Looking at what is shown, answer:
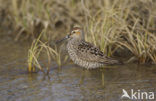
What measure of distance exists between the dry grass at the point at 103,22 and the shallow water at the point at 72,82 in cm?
47

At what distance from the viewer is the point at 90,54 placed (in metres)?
6.92

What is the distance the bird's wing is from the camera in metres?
6.87

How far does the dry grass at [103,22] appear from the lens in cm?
755

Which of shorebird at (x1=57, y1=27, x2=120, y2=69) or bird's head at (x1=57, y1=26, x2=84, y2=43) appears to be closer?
shorebird at (x1=57, y1=27, x2=120, y2=69)

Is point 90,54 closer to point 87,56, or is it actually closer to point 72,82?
point 87,56

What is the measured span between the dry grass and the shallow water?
1.56 ft

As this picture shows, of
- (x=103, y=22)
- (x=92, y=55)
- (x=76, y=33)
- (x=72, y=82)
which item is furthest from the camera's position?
(x=103, y=22)

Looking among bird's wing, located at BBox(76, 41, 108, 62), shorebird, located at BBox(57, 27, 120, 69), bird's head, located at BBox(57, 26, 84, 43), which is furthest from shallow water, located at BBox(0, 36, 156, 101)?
bird's head, located at BBox(57, 26, 84, 43)

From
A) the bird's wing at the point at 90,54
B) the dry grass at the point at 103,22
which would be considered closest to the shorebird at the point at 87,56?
the bird's wing at the point at 90,54

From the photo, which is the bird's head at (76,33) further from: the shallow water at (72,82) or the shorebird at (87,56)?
the shallow water at (72,82)

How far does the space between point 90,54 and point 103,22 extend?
109cm

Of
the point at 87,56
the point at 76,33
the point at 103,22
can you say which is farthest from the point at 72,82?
the point at 103,22

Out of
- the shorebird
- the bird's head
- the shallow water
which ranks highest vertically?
the bird's head

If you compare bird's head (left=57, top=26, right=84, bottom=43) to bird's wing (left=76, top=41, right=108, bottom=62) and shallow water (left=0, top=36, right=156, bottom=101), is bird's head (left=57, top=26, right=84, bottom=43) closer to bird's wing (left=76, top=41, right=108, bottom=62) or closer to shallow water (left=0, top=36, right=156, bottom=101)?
bird's wing (left=76, top=41, right=108, bottom=62)
